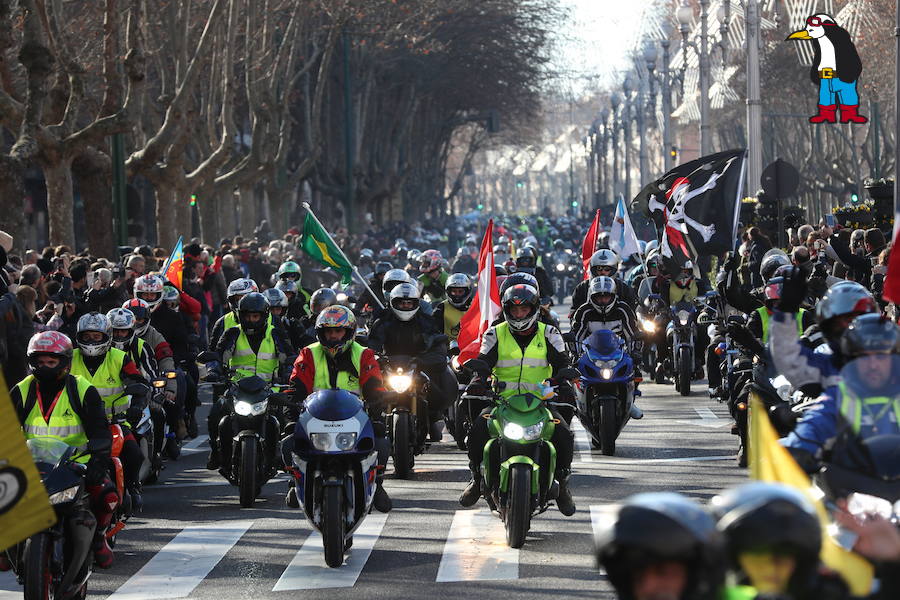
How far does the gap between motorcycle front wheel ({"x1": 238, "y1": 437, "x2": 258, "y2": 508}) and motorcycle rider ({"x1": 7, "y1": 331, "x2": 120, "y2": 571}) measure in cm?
311

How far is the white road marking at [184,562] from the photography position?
35.3ft

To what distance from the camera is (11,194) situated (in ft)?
81.5

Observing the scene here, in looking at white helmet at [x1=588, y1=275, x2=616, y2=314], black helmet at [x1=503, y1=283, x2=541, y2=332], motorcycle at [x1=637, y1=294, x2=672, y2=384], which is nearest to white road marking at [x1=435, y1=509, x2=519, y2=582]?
black helmet at [x1=503, y1=283, x2=541, y2=332]

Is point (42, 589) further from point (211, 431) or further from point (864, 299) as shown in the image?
point (211, 431)

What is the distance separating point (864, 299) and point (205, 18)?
3396 cm

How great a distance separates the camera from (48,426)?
411 inches

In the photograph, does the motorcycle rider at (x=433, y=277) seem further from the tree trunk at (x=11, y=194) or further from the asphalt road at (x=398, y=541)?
the tree trunk at (x=11, y=194)

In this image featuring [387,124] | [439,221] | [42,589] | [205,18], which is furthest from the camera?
[439,221]

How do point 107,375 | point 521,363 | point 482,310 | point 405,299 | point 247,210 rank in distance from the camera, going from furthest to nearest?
1. point 247,210
2. point 405,299
3. point 482,310
4. point 107,375
5. point 521,363

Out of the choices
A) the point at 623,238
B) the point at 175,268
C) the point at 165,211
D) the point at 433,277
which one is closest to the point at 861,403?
the point at 175,268

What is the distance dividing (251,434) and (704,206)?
8139 mm

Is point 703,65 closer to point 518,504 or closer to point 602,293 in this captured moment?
point 602,293

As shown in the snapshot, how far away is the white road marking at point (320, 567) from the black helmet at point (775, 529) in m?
6.00

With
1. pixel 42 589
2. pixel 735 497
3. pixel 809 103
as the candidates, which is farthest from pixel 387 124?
pixel 735 497
